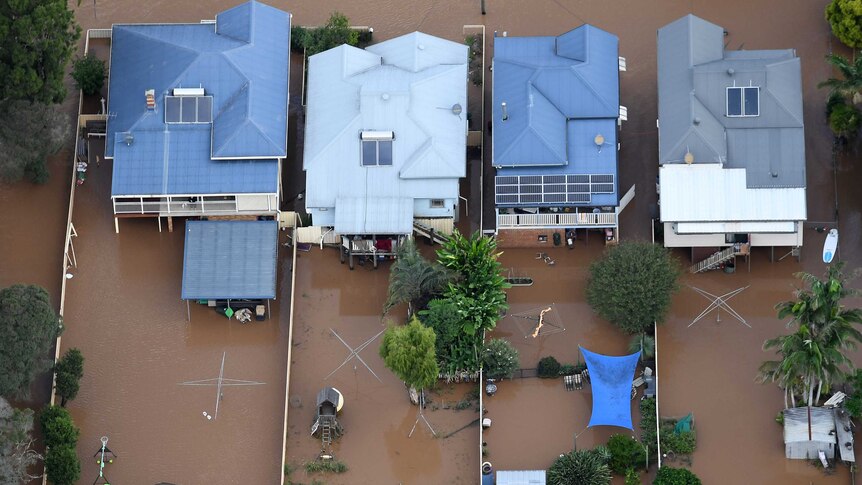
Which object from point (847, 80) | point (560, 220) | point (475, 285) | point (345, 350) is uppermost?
point (847, 80)

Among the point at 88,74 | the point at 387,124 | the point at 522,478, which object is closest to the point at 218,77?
the point at 88,74

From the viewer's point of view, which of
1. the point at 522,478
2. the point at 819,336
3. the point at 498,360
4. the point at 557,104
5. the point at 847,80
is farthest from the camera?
the point at 557,104

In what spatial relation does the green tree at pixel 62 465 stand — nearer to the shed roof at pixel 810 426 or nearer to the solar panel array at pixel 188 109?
the solar panel array at pixel 188 109

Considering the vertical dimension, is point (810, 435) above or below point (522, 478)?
above

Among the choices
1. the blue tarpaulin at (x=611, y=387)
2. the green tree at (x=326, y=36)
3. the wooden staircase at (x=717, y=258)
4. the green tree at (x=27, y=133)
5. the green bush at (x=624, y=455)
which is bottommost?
the green bush at (x=624, y=455)

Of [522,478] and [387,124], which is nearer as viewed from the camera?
[522,478]

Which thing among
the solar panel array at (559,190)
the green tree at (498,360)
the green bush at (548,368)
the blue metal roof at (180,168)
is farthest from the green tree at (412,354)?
the blue metal roof at (180,168)

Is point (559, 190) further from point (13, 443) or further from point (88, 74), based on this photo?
point (13, 443)
